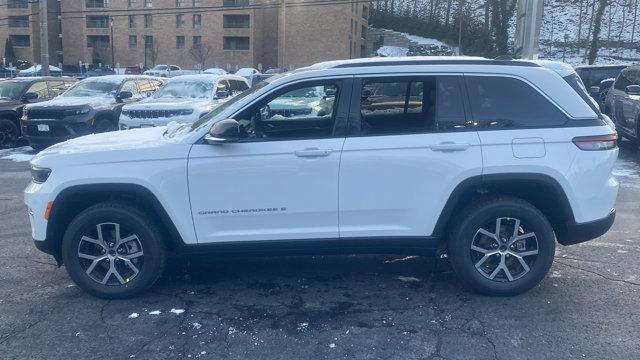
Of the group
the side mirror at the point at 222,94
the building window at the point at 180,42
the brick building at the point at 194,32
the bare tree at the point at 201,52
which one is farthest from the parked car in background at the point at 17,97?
the building window at the point at 180,42

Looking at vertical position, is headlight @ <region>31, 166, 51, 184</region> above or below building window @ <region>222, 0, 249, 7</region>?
below

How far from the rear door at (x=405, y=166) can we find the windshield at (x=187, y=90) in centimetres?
895

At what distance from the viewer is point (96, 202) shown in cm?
495

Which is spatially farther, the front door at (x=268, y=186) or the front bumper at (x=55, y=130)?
the front bumper at (x=55, y=130)

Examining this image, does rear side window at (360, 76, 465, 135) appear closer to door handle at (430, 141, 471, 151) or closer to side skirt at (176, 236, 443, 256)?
door handle at (430, 141, 471, 151)

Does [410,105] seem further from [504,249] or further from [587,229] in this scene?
[587,229]

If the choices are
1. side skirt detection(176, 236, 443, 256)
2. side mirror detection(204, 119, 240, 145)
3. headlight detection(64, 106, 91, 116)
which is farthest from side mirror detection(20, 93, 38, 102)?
side mirror detection(204, 119, 240, 145)

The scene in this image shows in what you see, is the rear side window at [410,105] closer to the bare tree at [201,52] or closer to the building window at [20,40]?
the bare tree at [201,52]

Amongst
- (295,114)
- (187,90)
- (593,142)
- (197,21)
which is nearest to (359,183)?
(295,114)

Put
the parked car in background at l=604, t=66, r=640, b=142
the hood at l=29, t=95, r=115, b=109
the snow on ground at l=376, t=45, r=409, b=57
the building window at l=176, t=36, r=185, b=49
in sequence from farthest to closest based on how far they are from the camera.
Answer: the building window at l=176, t=36, r=185, b=49 → the snow on ground at l=376, t=45, r=409, b=57 → the hood at l=29, t=95, r=115, b=109 → the parked car in background at l=604, t=66, r=640, b=142

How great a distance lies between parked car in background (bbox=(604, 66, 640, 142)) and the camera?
11.6m

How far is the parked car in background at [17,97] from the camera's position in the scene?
14.3m

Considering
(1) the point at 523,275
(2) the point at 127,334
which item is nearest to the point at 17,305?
(2) the point at 127,334

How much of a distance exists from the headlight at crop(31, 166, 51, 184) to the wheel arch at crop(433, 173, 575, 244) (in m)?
3.10
